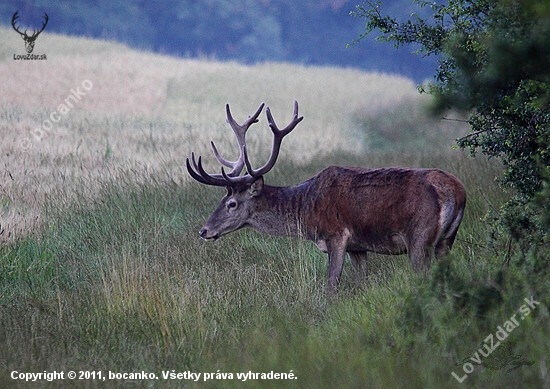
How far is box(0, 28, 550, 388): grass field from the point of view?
20.2ft

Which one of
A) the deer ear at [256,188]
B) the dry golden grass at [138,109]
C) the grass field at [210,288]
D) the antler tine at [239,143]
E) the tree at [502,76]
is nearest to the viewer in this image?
the tree at [502,76]

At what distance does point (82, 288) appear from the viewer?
30.9 feet

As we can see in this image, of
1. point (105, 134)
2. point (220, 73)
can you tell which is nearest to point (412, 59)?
point (220, 73)

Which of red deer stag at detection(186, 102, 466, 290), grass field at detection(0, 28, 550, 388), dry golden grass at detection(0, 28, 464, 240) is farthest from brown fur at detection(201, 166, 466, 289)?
dry golden grass at detection(0, 28, 464, 240)

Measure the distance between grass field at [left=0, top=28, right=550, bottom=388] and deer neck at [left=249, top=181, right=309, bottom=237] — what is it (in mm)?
310

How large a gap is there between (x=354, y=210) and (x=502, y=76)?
12.4ft

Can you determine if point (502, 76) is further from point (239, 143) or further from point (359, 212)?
point (239, 143)

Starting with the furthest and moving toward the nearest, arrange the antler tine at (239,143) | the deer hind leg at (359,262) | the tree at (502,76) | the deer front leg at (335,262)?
the antler tine at (239,143), the deer hind leg at (359,262), the deer front leg at (335,262), the tree at (502,76)

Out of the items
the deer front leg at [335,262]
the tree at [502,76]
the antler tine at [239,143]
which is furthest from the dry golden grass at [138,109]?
the tree at [502,76]

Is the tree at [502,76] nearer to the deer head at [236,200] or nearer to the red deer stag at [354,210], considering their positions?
the red deer stag at [354,210]

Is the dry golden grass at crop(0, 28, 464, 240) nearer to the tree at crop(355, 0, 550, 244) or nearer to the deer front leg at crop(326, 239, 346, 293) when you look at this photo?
the deer front leg at crop(326, 239, 346, 293)

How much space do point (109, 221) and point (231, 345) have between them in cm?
496

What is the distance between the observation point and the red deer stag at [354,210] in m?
8.62

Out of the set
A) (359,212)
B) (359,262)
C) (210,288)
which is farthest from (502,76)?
(359,262)
